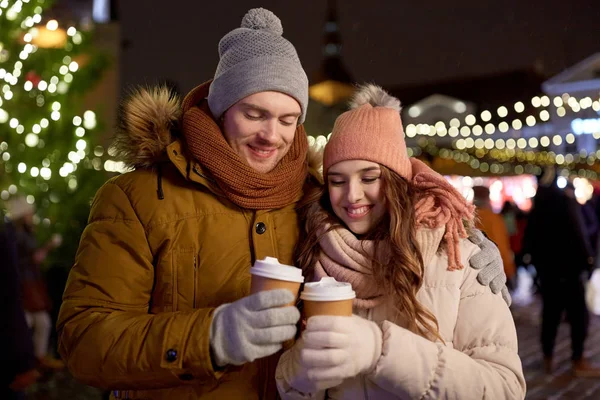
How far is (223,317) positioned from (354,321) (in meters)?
0.42

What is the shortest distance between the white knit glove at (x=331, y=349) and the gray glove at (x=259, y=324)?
0.07 metres

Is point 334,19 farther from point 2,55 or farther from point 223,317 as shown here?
point 223,317

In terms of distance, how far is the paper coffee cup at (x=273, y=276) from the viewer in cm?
186

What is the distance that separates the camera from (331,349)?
1.84m

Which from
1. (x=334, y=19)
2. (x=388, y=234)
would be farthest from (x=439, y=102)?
(x=388, y=234)

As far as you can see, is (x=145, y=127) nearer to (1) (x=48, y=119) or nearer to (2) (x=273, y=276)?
(2) (x=273, y=276)

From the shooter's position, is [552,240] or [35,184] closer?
[552,240]

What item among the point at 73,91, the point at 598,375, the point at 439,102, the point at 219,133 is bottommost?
the point at 598,375

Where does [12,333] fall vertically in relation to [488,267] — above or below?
below

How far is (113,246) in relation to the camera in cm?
219

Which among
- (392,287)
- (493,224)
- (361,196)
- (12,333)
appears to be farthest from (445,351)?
(493,224)

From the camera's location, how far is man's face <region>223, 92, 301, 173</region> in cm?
236

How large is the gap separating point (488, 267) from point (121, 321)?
4.50 feet

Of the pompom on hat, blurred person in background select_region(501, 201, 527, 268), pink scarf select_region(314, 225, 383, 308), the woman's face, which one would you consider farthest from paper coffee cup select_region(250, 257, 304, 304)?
blurred person in background select_region(501, 201, 527, 268)
